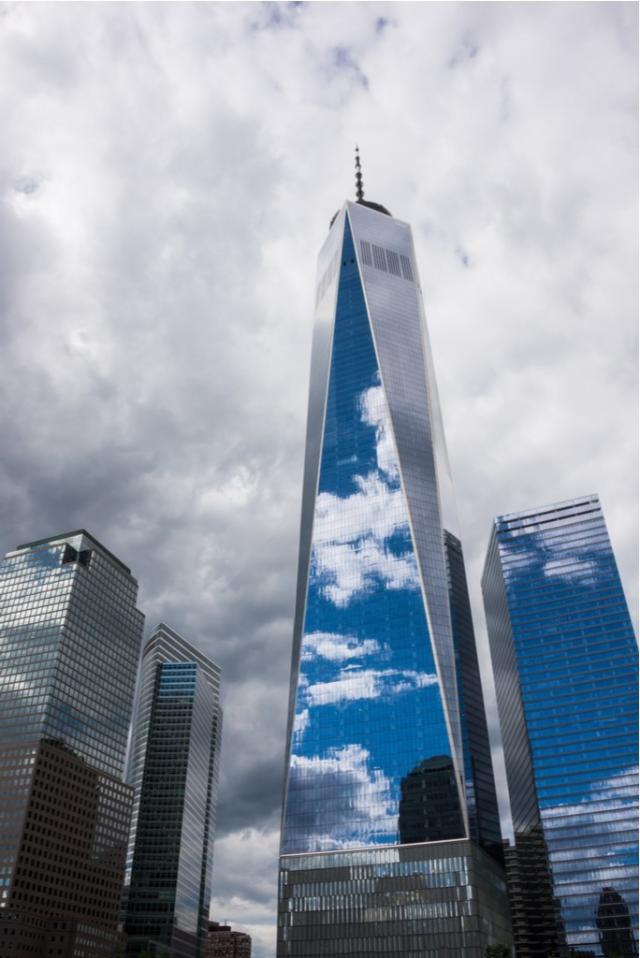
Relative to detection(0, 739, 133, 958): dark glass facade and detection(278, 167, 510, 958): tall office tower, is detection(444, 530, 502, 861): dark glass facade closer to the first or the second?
detection(278, 167, 510, 958): tall office tower

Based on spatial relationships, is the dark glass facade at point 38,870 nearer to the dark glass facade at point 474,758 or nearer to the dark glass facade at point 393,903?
the dark glass facade at point 393,903

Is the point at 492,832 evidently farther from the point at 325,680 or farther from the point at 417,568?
the point at 417,568

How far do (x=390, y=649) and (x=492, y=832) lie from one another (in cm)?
5135

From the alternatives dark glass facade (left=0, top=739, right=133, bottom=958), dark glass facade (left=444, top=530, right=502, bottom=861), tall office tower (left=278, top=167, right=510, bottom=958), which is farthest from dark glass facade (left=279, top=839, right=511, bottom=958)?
dark glass facade (left=0, top=739, right=133, bottom=958)

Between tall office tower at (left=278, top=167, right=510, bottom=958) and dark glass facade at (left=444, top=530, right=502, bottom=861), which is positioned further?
dark glass facade at (left=444, top=530, right=502, bottom=861)

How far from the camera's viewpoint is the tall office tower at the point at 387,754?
153m

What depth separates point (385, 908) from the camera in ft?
504

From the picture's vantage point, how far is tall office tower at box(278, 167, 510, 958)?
153m

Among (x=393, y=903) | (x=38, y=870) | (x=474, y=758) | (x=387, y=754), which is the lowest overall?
(x=393, y=903)

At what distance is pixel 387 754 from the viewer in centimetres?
16788

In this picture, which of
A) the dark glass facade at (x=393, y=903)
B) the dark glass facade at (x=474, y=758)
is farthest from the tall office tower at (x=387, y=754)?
the dark glass facade at (x=474, y=758)

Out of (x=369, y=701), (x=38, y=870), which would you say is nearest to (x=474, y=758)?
(x=369, y=701)

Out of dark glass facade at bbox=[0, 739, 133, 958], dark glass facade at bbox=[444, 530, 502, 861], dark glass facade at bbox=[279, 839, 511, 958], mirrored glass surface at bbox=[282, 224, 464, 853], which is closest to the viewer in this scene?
dark glass facade at bbox=[279, 839, 511, 958]

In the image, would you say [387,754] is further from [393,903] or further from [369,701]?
[393,903]
